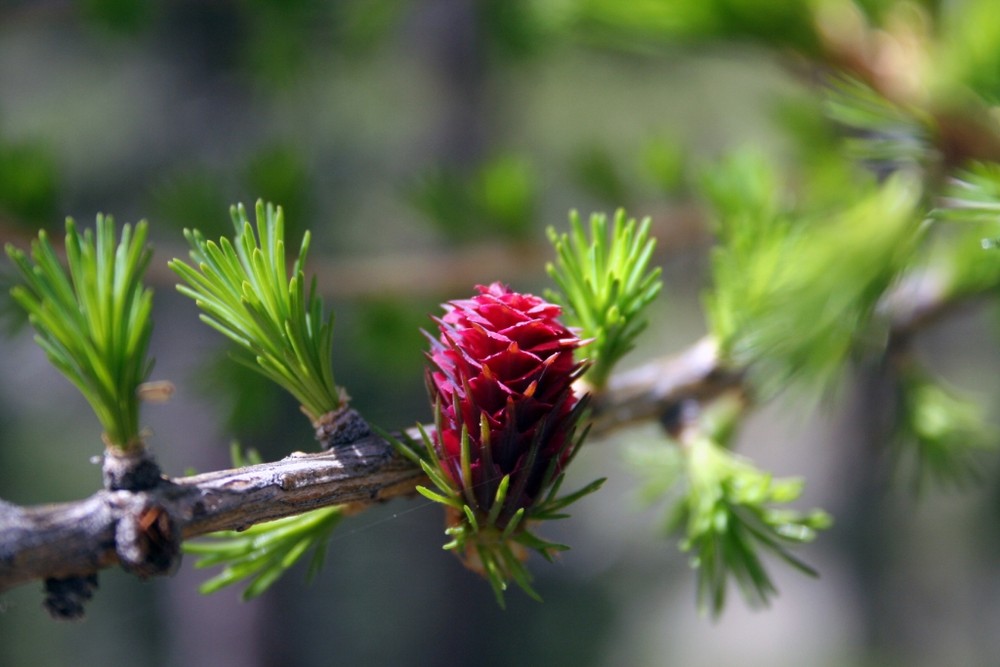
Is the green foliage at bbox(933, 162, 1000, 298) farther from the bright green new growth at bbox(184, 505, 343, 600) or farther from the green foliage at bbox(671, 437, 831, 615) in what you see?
the bright green new growth at bbox(184, 505, 343, 600)

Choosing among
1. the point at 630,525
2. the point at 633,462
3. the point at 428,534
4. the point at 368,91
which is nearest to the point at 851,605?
the point at 630,525

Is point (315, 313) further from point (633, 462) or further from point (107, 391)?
point (633, 462)

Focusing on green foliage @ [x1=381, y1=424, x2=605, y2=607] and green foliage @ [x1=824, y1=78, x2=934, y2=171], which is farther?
green foliage @ [x1=824, y1=78, x2=934, y2=171]

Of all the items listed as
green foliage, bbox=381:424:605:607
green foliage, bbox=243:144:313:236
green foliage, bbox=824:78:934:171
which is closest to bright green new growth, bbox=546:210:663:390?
green foliage, bbox=381:424:605:607

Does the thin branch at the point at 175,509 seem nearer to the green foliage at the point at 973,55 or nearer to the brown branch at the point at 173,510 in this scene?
the brown branch at the point at 173,510

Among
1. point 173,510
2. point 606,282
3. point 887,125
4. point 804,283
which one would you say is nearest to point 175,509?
point 173,510

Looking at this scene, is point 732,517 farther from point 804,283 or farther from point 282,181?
point 282,181
